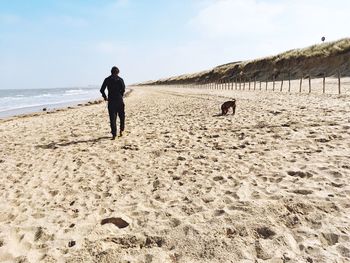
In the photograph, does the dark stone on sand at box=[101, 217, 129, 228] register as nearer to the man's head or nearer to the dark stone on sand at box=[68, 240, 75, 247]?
the dark stone on sand at box=[68, 240, 75, 247]

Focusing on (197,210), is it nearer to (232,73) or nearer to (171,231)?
(171,231)

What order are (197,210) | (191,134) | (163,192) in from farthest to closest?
(191,134) < (163,192) < (197,210)

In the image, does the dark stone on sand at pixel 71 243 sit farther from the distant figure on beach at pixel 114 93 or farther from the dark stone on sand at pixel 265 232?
the distant figure on beach at pixel 114 93

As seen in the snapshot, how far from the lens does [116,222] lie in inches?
159

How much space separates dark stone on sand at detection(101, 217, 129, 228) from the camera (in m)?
3.96

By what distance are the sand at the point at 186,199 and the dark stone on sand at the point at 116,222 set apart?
13 millimetres

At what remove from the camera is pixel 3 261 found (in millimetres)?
3352

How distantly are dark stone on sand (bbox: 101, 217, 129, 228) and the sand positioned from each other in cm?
1

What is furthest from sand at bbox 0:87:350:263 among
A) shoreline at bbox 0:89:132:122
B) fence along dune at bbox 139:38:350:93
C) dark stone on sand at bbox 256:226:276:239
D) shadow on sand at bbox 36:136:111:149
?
fence along dune at bbox 139:38:350:93

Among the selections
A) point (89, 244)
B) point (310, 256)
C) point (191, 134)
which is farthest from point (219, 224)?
point (191, 134)

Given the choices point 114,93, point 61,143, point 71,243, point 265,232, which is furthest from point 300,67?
point 71,243

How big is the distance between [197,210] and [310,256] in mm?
1465

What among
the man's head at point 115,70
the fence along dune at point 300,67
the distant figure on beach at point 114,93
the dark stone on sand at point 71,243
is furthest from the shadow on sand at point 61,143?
the fence along dune at point 300,67

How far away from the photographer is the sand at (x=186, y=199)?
3342 millimetres
